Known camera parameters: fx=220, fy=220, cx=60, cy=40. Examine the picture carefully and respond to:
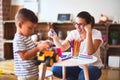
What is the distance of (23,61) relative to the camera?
151cm

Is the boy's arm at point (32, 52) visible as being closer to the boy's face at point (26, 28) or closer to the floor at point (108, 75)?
the boy's face at point (26, 28)

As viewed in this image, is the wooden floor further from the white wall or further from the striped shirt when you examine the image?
the striped shirt

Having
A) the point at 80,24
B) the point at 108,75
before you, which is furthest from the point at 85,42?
the point at 108,75

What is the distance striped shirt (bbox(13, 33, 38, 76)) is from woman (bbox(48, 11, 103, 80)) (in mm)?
655

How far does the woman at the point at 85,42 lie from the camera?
2094mm

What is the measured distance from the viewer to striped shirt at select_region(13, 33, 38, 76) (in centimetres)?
149

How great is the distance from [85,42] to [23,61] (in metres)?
0.84

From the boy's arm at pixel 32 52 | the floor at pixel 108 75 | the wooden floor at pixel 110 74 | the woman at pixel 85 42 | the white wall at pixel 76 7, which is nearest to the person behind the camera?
the boy's arm at pixel 32 52

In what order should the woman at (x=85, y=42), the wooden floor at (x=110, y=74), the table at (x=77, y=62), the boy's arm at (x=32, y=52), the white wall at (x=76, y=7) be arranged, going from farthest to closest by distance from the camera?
the white wall at (x=76, y=7)
the wooden floor at (x=110, y=74)
the woman at (x=85, y=42)
the table at (x=77, y=62)
the boy's arm at (x=32, y=52)

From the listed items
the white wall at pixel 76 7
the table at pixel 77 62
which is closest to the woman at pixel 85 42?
the table at pixel 77 62

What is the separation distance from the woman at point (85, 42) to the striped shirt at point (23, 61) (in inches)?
25.8

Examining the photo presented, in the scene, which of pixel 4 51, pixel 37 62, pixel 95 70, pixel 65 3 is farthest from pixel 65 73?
pixel 4 51

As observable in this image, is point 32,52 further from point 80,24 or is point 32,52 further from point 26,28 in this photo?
point 80,24

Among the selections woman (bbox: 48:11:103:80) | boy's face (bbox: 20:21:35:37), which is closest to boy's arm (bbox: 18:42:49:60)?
boy's face (bbox: 20:21:35:37)
